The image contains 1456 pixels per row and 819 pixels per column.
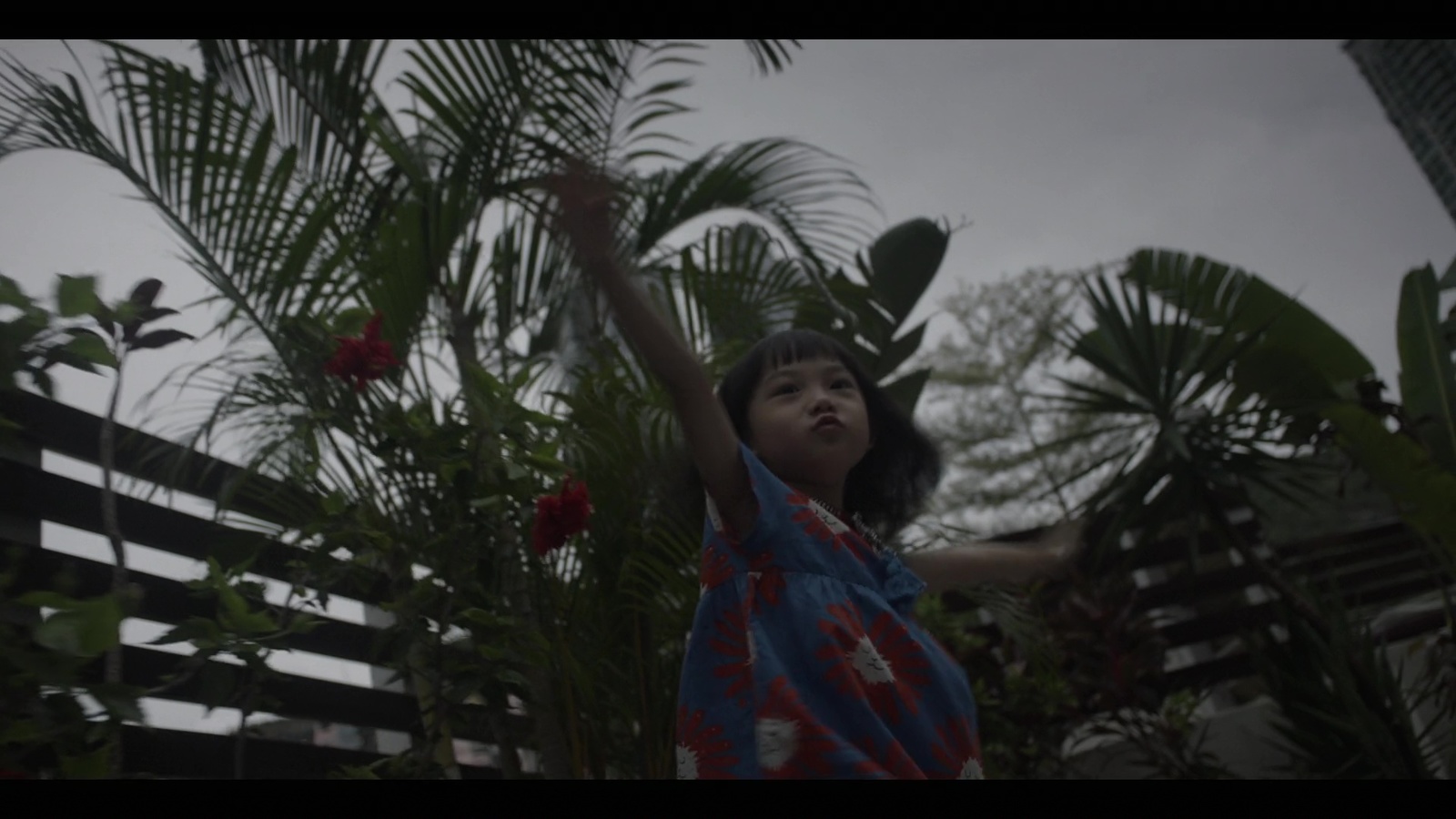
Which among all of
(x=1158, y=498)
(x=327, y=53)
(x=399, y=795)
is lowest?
(x=399, y=795)

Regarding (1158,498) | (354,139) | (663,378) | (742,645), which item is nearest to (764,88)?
(354,139)

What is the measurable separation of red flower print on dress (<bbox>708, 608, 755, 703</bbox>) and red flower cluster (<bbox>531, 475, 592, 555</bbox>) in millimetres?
437

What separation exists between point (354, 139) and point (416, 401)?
33.2 inches

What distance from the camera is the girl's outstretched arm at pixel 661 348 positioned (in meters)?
1.20

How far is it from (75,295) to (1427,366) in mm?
4014

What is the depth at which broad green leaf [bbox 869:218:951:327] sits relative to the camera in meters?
2.84

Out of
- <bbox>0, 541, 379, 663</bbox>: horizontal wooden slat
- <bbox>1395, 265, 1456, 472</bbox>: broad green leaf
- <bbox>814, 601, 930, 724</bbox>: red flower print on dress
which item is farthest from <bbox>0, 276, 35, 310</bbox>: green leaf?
<bbox>1395, 265, 1456, 472</bbox>: broad green leaf

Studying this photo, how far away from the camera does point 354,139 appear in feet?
8.39

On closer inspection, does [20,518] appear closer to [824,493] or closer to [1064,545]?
[824,493]

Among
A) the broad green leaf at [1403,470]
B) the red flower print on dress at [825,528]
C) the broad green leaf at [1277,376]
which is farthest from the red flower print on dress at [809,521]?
the broad green leaf at [1277,376]

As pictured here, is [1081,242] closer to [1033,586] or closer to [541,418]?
[1033,586]

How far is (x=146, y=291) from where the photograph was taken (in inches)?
52.9

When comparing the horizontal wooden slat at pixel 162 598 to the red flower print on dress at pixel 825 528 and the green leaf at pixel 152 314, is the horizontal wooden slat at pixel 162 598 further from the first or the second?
the red flower print on dress at pixel 825 528

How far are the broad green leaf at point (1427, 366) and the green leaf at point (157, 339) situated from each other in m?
3.85
